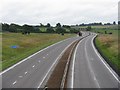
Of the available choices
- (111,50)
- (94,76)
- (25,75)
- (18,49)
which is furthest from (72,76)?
(18,49)

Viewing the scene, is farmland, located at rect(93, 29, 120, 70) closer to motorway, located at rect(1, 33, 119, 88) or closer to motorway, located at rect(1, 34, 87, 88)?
motorway, located at rect(1, 33, 119, 88)

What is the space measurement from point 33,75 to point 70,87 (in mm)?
9177

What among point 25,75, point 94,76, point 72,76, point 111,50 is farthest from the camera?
point 111,50

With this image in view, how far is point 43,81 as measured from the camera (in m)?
38.0

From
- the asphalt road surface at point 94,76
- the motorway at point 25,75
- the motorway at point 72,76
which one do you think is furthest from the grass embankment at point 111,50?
the motorway at point 25,75

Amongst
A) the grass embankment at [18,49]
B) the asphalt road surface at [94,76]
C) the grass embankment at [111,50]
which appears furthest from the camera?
the grass embankment at [18,49]

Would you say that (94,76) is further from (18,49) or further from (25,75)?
(18,49)

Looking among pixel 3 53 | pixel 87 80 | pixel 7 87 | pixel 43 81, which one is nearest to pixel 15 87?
pixel 7 87

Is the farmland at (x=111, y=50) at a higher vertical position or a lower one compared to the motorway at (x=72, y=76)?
lower

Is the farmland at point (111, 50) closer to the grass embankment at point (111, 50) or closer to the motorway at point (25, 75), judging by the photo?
the grass embankment at point (111, 50)

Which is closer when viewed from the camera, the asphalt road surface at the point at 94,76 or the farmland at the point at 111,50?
the asphalt road surface at the point at 94,76

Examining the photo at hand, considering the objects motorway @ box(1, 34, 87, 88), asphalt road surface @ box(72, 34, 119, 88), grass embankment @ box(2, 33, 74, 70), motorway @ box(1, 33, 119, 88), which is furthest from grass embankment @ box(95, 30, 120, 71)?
grass embankment @ box(2, 33, 74, 70)

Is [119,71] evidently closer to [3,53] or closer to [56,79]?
[56,79]

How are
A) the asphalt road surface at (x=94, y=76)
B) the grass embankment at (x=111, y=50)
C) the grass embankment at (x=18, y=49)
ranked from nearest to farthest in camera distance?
the asphalt road surface at (x=94, y=76)
the grass embankment at (x=111, y=50)
the grass embankment at (x=18, y=49)
